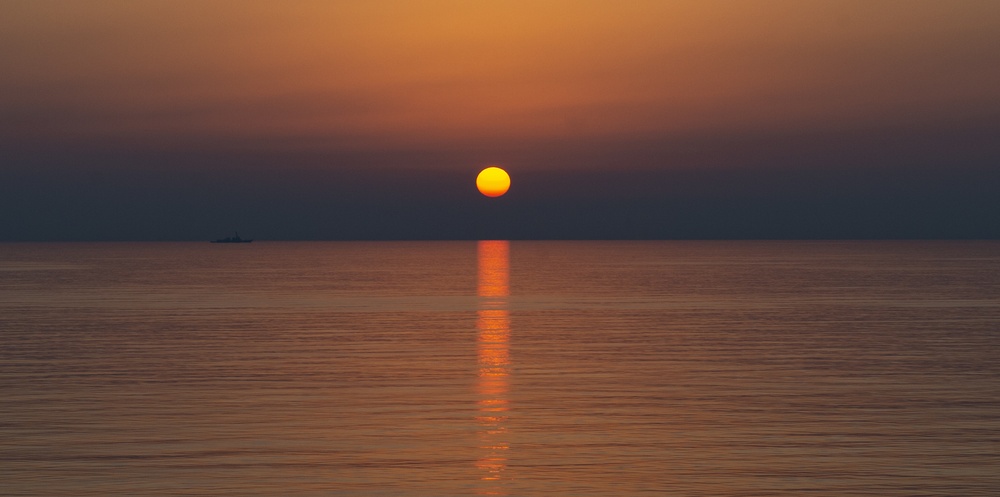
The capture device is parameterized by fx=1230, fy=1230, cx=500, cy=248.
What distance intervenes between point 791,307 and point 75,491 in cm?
6076

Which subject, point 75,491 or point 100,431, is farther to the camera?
point 100,431

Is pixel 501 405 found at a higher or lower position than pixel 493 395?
lower

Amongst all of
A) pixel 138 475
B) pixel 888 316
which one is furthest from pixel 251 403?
pixel 888 316

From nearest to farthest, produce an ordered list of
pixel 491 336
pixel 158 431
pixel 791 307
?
pixel 158 431
pixel 491 336
pixel 791 307

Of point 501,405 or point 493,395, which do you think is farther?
point 493,395

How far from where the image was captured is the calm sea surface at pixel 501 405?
22.1 metres

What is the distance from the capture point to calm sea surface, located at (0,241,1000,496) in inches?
871

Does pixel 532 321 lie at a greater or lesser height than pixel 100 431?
greater

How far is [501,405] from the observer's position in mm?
31125

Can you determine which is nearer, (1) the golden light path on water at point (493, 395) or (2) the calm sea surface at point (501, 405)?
(2) the calm sea surface at point (501, 405)

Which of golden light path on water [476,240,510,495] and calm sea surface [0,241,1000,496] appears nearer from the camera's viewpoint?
calm sea surface [0,241,1000,496]

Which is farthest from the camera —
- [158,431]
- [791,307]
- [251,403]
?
[791,307]

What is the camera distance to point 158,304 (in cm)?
8062

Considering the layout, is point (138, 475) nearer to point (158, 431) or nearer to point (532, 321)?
point (158, 431)
